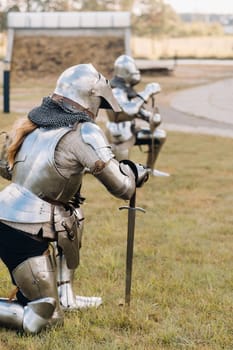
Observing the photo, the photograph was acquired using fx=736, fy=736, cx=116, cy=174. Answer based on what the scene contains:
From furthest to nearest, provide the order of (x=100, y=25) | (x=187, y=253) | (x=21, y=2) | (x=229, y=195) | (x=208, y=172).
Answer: (x=21, y=2)
(x=100, y=25)
(x=208, y=172)
(x=229, y=195)
(x=187, y=253)

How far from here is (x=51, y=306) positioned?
13.6ft

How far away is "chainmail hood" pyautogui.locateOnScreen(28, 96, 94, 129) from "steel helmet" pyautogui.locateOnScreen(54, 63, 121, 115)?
75mm

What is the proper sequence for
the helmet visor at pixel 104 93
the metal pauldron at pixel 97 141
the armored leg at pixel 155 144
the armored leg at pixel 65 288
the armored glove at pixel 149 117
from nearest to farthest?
the metal pauldron at pixel 97 141, the helmet visor at pixel 104 93, the armored leg at pixel 65 288, the armored glove at pixel 149 117, the armored leg at pixel 155 144

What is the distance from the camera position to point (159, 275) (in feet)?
18.1

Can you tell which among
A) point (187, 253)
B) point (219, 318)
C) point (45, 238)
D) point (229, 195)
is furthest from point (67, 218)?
point (229, 195)

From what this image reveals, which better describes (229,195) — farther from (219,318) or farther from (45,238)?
(45,238)

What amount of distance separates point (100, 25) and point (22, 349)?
77.5 ft

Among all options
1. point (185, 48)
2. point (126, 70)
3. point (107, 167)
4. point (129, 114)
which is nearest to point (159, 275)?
point (107, 167)

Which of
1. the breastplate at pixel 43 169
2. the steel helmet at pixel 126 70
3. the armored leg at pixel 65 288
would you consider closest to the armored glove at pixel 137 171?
the breastplate at pixel 43 169

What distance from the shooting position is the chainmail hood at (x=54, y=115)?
4098 millimetres

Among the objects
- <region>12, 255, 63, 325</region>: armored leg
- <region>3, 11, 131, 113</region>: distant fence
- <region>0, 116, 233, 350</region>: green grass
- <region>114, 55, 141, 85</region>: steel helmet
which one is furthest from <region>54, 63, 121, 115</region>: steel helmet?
<region>3, 11, 131, 113</region>: distant fence

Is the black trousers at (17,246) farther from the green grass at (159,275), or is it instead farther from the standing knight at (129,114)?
the standing knight at (129,114)

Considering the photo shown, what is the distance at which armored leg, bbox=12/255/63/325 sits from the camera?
4109 millimetres

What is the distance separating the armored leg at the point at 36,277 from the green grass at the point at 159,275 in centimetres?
28
